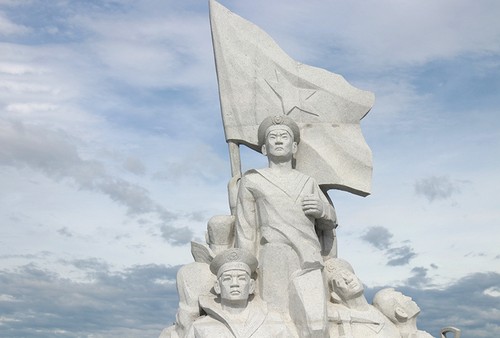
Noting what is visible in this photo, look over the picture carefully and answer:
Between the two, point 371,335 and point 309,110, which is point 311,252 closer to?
point 371,335

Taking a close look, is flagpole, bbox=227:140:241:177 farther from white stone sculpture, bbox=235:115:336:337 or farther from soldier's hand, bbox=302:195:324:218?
soldier's hand, bbox=302:195:324:218

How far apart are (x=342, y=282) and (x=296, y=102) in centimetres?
278

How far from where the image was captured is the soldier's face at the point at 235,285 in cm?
893

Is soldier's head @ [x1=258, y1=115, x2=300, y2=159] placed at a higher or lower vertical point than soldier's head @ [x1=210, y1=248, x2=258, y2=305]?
higher

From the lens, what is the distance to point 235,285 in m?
8.95

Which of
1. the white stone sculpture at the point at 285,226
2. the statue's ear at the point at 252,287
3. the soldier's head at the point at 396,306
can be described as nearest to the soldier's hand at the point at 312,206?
the white stone sculpture at the point at 285,226

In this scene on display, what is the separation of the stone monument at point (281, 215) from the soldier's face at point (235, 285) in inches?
0.5

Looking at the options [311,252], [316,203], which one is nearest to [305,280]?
[311,252]

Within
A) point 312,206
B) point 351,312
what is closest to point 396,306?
point 351,312

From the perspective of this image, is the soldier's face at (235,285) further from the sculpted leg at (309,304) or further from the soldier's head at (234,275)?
the sculpted leg at (309,304)

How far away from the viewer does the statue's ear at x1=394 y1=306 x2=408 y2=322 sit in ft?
31.8

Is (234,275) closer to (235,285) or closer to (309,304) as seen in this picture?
(235,285)

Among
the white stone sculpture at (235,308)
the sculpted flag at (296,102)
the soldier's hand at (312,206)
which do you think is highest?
the sculpted flag at (296,102)

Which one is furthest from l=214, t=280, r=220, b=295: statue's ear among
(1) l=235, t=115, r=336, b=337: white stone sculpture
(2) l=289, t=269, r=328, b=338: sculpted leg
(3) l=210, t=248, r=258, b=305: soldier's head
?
(2) l=289, t=269, r=328, b=338: sculpted leg
